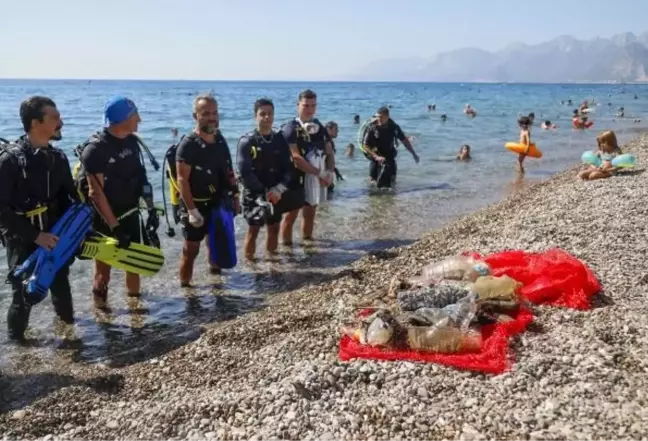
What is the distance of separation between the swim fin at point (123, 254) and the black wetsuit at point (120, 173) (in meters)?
0.22

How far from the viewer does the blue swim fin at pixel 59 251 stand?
16.8 ft

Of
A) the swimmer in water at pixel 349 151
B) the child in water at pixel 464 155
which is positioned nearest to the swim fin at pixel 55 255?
the swimmer in water at pixel 349 151

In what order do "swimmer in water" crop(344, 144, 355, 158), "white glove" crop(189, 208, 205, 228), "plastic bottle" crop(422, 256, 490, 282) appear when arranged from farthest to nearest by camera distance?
1. "swimmer in water" crop(344, 144, 355, 158)
2. "white glove" crop(189, 208, 205, 228)
3. "plastic bottle" crop(422, 256, 490, 282)

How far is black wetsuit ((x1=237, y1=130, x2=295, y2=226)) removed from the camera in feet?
23.7

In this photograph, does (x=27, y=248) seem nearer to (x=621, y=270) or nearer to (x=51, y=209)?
(x=51, y=209)

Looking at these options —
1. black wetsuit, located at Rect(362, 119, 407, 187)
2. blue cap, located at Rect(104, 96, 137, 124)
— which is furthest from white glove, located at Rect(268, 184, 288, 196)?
black wetsuit, located at Rect(362, 119, 407, 187)

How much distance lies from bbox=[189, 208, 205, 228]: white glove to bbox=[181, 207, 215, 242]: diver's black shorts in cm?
11

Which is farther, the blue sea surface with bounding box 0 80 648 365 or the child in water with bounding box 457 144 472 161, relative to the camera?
the child in water with bounding box 457 144 472 161

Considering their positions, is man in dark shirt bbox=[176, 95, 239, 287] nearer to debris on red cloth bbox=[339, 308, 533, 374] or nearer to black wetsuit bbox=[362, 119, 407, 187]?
debris on red cloth bbox=[339, 308, 533, 374]

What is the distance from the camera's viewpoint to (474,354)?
4.12 m

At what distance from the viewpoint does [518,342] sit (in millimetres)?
4324

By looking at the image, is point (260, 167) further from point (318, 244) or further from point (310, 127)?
point (318, 244)

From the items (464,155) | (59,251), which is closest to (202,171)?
(59,251)

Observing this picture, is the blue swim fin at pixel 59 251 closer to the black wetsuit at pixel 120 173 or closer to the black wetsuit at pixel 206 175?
the black wetsuit at pixel 120 173
